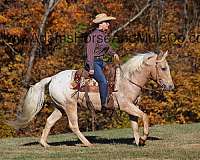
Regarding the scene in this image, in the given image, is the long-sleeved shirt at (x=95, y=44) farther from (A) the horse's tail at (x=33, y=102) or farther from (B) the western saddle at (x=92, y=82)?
(A) the horse's tail at (x=33, y=102)

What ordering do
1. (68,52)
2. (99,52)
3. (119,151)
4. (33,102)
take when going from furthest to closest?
(68,52), (33,102), (99,52), (119,151)

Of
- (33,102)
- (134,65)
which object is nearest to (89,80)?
(134,65)

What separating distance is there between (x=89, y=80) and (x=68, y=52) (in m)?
14.8

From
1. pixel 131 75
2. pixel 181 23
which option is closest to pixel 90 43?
pixel 131 75

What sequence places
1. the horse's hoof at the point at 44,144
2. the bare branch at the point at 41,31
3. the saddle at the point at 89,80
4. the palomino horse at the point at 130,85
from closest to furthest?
the palomino horse at the point at 130,85 → the saddle at the point at 89,80 → the horse's hoof at the point at 44,144 → the bare branch at the point at 41,31

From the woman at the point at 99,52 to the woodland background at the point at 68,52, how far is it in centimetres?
1173

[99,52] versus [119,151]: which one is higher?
[99,52]

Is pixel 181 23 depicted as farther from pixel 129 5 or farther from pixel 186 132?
pixel 186 132

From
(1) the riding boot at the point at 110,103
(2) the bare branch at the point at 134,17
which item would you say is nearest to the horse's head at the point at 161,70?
(1) the riding boot at the point at 110,103

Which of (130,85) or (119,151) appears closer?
(119,151)

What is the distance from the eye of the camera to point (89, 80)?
1198 centimetres

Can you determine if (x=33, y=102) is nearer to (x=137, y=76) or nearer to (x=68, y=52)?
(x=137, y=76)

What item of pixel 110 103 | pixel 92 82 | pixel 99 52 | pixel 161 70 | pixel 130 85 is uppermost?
pixel 99 52

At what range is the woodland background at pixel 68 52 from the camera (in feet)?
80.9
